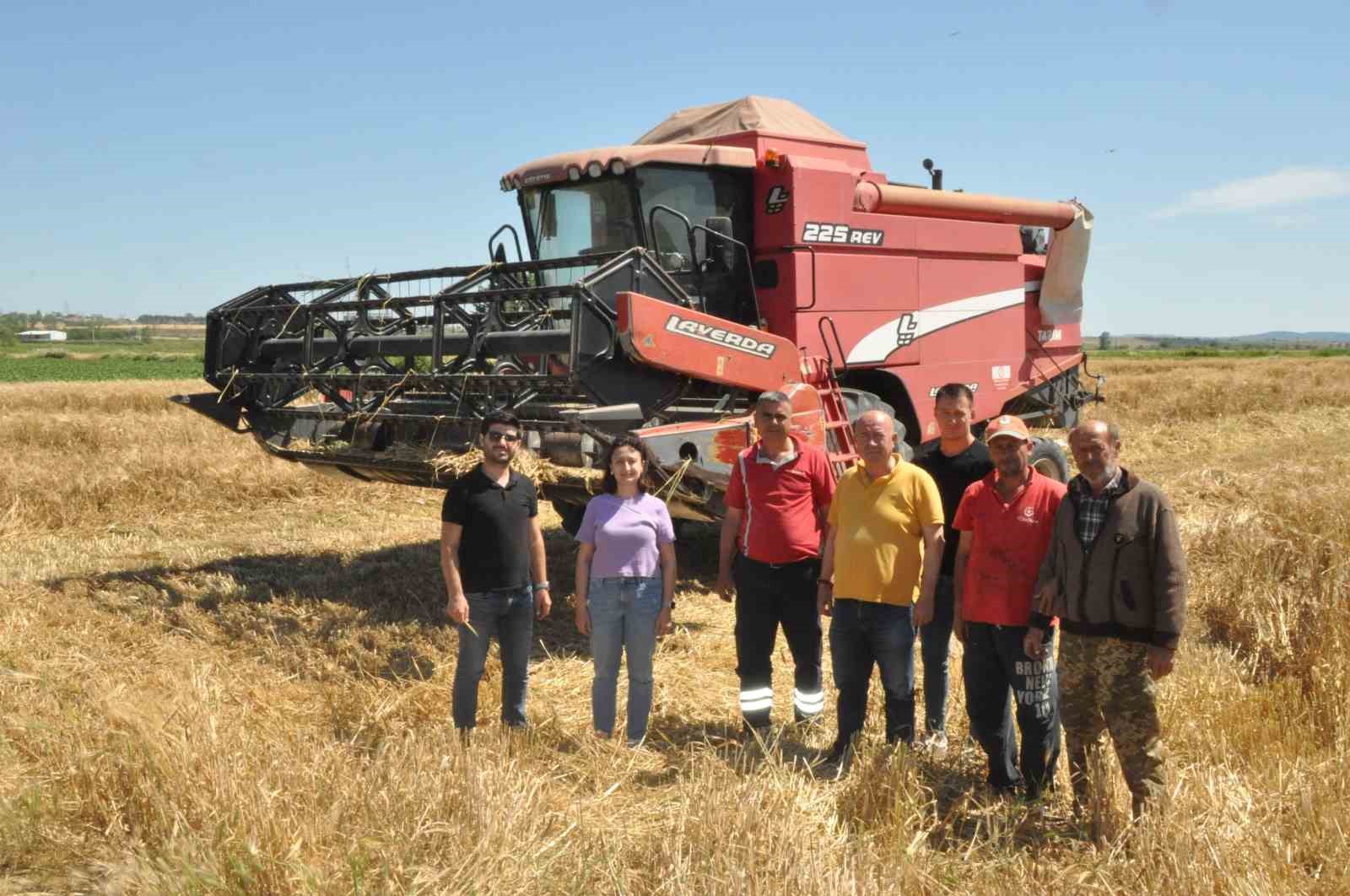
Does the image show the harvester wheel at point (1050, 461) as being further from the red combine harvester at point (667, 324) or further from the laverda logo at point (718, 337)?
the laverda logo at point (718, 337)

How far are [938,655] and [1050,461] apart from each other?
11.5 ft

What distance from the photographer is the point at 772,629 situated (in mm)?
4965

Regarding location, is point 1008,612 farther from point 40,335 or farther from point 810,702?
point 40,335

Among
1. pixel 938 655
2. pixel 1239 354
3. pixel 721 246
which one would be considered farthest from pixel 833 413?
pixel 1239 354

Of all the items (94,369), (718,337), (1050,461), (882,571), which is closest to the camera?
(882,571)

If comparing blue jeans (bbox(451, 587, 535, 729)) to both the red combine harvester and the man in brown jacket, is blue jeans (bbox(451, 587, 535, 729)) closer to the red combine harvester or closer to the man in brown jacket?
the red combine harvester

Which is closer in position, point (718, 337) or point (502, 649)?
point (502, 649)

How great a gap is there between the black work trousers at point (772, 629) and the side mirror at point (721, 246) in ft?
10.2

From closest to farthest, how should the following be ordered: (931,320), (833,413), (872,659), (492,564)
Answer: (872,659) → (492,564) → (833,413) → (931,320)

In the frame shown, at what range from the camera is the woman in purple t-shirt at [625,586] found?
4773 millimetres

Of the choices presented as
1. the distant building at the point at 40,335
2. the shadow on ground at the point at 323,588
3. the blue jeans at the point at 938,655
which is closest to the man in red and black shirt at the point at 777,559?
the blue jeans at the point at 938,655

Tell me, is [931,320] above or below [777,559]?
above

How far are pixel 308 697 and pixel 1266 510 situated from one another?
6.13m

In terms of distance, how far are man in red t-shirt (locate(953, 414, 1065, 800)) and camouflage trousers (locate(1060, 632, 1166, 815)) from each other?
176mm
